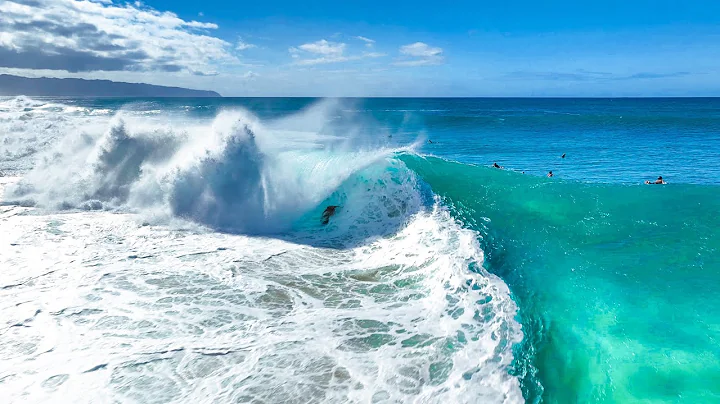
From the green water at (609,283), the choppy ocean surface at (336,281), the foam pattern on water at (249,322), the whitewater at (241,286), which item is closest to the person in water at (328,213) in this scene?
the whitewater at (241,286)

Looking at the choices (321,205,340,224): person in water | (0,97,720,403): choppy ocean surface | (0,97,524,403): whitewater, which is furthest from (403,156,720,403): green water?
(321,205,340,224): person in water

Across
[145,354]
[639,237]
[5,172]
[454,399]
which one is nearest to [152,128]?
[5,172]

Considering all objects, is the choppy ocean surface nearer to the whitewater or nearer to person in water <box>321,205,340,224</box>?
the whitewater

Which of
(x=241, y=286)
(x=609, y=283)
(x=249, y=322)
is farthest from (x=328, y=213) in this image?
(x=609, y=283)

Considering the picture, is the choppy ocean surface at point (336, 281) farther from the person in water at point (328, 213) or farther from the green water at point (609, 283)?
the person in water at point (328, 213)

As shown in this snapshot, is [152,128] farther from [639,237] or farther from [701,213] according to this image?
[701,213]

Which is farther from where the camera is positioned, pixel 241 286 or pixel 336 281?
pixel 336 281

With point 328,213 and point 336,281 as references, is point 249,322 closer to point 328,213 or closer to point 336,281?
point 336,281
